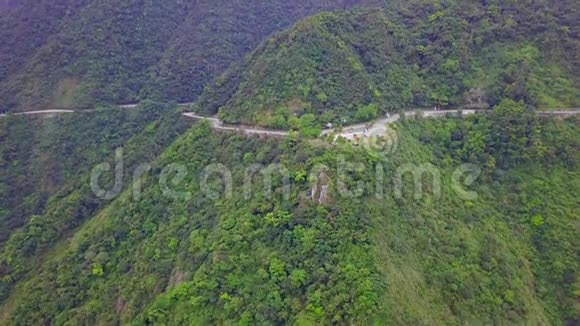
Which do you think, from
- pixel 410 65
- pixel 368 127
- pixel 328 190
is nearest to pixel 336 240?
pixel 328 190

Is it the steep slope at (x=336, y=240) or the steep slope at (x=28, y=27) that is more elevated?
the steep slope at (x=28, y=27)

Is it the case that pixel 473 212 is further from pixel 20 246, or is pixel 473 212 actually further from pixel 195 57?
pixel 195 57

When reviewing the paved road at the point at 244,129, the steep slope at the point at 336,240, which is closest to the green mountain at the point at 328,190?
the steep slope at the point at 336,240

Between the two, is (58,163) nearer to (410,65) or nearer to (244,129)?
(244,129)

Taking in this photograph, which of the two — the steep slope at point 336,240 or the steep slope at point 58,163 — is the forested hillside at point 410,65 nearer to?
the steep slope at point 336,240

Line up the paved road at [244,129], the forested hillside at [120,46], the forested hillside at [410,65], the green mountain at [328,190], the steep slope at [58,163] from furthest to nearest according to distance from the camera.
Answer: the forested hillside at [120,46]
the steep slope at [58,163]
the forested hillside at [410,65]
the paved road at [244,129]
the green mountain at [328,190]

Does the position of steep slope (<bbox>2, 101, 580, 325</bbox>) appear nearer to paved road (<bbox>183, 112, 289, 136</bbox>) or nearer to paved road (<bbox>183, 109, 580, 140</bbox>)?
paved road (<bbox>183, 112, 289, 136</bbox>)
